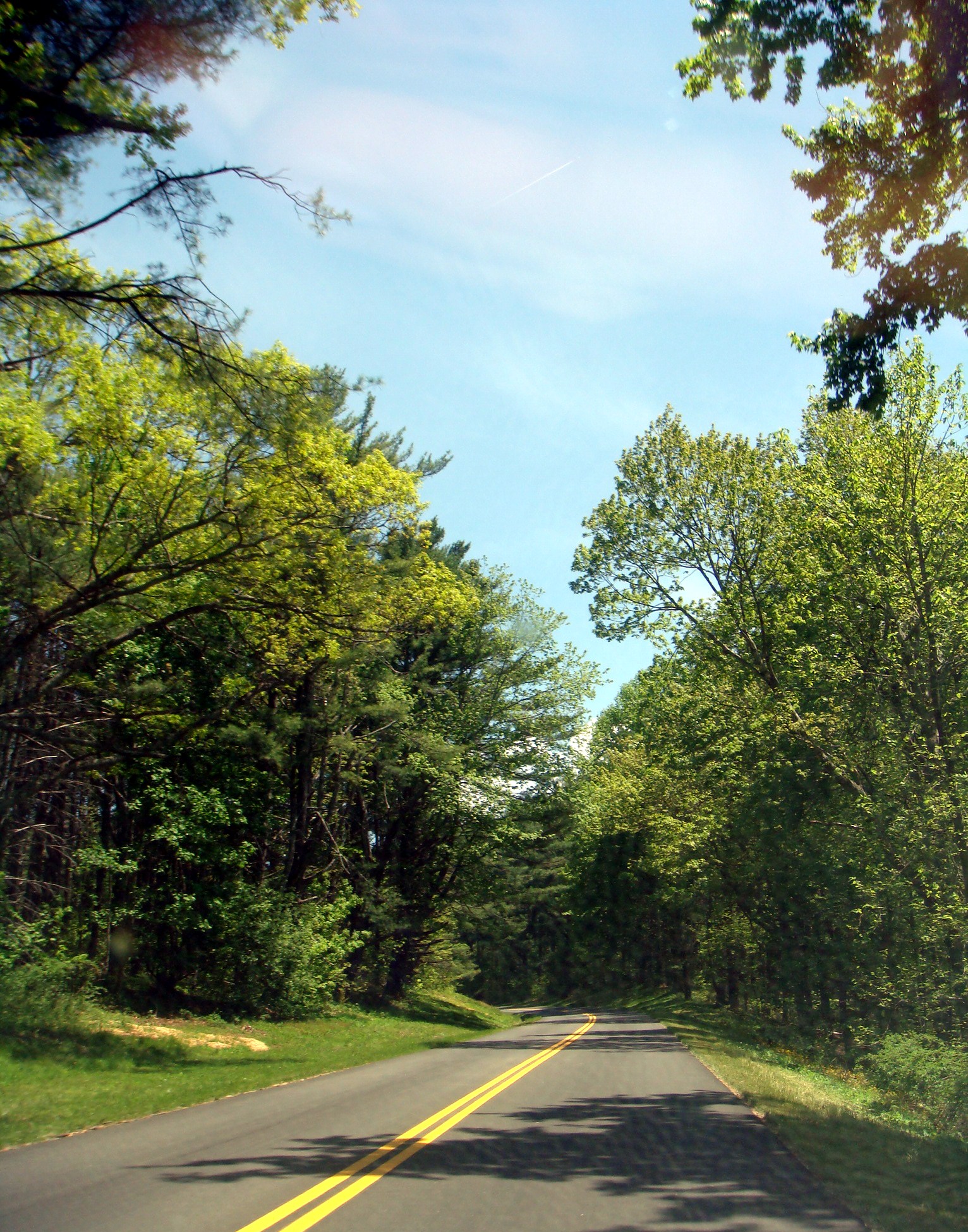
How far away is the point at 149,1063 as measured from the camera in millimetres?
14508

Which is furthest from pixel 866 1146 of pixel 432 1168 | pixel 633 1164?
pixel 432 1168

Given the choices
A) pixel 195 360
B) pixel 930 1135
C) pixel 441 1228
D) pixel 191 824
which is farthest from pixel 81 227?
pixel 930 1135

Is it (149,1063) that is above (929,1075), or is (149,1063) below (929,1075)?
above

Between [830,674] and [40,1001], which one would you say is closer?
[40,1001]

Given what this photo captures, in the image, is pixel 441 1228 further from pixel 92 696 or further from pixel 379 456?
pixel 379 456

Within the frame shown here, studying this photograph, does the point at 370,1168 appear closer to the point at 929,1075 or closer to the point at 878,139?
the point at 878,139

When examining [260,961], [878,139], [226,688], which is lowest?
[260,961]

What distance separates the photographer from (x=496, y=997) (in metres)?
80.7

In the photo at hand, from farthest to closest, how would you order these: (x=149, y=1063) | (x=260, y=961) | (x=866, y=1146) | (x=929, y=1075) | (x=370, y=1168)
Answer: (x=260, y=961) → (x=929, y=1075) → (x=149, y=1063) → (x=866, y=1146) → (x=370, y=1168)

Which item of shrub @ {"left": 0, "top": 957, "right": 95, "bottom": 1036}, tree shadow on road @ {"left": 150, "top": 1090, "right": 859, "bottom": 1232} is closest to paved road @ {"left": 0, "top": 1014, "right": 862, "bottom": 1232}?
tree shadow on road @ {"left": 150, "top": 1090, "right": 859, "bottom": 1232}

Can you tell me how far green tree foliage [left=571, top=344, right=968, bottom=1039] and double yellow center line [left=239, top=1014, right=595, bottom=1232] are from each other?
1192 centimetres

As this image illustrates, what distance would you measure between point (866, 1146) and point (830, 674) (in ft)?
49.0

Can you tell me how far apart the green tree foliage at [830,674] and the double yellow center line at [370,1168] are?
1192 centimetres

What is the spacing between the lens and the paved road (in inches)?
223
